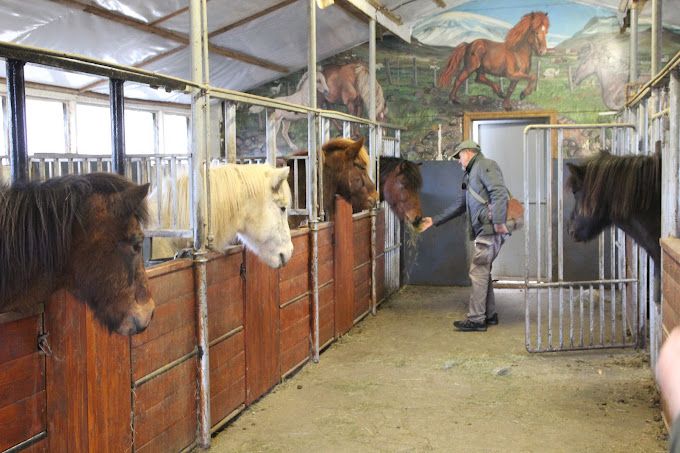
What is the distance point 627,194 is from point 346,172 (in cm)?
218

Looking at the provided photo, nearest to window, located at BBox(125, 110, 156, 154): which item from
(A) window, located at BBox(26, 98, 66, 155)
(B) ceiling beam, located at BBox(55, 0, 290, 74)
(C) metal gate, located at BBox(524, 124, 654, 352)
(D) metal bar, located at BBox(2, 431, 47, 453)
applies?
(A) window, located at BBox(26, 98, 66, 155)

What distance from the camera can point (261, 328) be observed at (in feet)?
12.9

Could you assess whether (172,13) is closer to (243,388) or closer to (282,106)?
(282,106)

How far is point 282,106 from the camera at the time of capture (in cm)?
403

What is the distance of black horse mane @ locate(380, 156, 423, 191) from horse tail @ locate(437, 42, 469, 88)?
2.45 metres

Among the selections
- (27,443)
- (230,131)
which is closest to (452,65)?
(230,131)

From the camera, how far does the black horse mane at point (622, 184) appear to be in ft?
13.0

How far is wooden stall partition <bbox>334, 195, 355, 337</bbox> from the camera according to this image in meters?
5.36

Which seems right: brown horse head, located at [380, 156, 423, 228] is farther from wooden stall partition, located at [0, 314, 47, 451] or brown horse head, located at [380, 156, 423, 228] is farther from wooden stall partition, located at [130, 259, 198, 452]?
wooden stall partition, located at [0, 314, 47, 451]

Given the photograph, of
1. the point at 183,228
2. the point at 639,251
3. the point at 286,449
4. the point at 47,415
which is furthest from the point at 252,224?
the point at 639,251

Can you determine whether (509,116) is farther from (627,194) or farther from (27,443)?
(27,443)

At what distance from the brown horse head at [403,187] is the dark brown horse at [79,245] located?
467 cm

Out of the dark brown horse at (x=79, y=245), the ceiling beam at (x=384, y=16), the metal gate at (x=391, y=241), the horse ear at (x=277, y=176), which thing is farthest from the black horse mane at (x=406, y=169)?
the dark brown horse at (x=79, y=245)

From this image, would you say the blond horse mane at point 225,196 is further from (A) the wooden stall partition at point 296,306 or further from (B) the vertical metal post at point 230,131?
(A) the wooden stall partition at point 296,306
